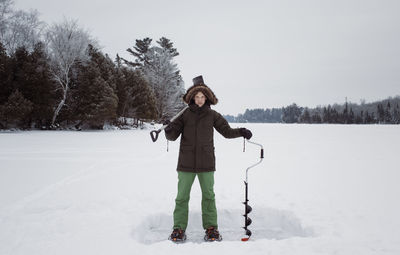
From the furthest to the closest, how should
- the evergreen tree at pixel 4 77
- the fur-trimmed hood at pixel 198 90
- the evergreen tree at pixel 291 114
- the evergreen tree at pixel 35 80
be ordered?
the evergreen tree at pixel 291 114 < the evergreen tree at pixel 35 80 < the evergreen tree at pixel 4 77 < the fur-trimmed hood at pixel 198 90

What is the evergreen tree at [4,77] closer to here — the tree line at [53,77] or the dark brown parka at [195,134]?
the tree line at [53,77]

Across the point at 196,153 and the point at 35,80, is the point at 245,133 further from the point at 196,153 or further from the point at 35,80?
the point at 35,80

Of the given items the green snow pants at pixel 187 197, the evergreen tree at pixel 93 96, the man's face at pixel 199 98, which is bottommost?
the green snow pants at pixel 187 197

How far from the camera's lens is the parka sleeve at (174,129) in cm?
376

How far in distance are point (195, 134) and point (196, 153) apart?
287 mm

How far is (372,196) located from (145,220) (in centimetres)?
462

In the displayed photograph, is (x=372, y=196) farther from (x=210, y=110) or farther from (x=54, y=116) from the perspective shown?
(x=54, y=116)

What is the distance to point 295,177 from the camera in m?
7.15

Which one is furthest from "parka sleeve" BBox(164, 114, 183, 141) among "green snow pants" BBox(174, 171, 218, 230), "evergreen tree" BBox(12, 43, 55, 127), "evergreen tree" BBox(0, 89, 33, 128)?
"evergreen tree" BBox(12, 43, 55, 127)

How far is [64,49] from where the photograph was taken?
25797 millimetres

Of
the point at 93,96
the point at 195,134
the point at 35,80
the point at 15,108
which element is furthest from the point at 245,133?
the point at 35,80

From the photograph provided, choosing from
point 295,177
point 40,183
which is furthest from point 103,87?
point 295,177

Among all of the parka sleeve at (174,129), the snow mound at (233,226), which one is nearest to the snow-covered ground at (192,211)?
the snow mound at (233,226)

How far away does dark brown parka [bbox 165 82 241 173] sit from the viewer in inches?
150
